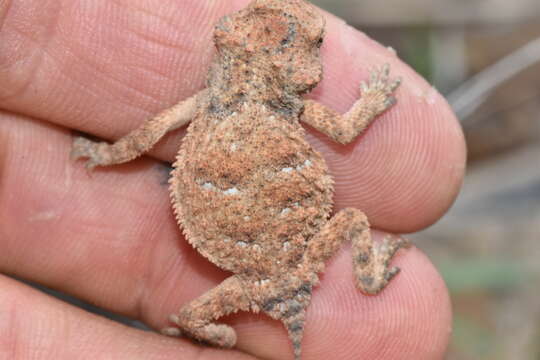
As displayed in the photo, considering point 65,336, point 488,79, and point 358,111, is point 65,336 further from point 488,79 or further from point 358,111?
point 488,79

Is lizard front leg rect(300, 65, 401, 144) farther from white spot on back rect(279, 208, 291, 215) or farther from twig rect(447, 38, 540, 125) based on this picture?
twig rect(447, 38, 540, 125)

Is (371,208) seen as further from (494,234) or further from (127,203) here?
(494,234)

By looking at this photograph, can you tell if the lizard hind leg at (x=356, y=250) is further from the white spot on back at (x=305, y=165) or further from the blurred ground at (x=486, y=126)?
the blurred ground at (x=486, y=126)

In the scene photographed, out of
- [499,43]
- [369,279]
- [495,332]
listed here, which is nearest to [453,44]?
[499,43]

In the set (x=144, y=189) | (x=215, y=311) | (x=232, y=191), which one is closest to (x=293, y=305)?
(x=215, y=311)

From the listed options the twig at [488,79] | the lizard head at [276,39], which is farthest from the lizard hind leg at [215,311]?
the twig at [488,79]

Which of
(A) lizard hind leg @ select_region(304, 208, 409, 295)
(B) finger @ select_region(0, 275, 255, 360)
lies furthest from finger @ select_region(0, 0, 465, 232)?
(B) finger @ select_region(0, 275, 255, 360)
